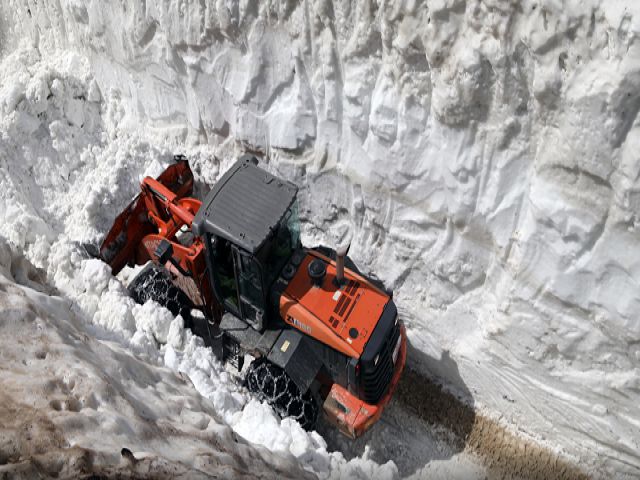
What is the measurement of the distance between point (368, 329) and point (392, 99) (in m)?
2.57

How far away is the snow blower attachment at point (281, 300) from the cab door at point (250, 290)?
14 millimetres

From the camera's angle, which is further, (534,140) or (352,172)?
(352,172)

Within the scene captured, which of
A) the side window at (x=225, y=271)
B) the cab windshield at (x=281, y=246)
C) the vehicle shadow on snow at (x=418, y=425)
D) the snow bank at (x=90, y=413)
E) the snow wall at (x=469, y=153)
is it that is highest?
the snow wall at (x=469, y=153)

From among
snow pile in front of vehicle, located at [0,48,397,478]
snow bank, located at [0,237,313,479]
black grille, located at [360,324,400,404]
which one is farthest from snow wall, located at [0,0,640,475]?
snow bank, located at [0,237,313,479]

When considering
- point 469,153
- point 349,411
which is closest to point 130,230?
point 349,411

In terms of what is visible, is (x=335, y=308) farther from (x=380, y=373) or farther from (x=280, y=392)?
(x=280, y=392)

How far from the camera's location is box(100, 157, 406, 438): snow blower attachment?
5590mm

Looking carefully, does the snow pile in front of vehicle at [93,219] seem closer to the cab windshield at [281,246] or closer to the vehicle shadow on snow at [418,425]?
the vehicle shadow on snow at [418,425]

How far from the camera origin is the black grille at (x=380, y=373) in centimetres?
570

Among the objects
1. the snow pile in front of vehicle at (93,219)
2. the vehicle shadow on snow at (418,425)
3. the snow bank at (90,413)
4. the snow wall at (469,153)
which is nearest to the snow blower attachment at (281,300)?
the snow pile in front of vehicle at (93,219)

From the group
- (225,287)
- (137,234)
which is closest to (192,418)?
(225,287)

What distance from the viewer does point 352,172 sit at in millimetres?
7141

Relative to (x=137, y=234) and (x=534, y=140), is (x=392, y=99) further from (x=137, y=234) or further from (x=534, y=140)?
(x=137, y=234)

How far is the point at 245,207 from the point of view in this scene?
5.56 m
